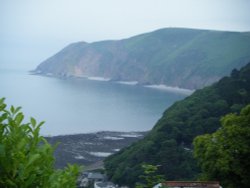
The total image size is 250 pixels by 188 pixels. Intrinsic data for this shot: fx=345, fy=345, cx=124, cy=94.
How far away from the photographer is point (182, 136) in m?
33.1

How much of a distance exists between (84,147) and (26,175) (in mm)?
46476

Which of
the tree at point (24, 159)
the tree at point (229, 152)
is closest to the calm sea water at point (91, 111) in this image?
the tree at point (229, 152)

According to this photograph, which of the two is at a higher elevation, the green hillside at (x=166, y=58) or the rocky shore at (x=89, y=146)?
the green hillside at (x=166, y=58)

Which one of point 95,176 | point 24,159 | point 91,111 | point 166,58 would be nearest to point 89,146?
point 95,176

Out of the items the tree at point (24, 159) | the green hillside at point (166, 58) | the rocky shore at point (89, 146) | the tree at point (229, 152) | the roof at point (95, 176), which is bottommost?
the roof at point (95, 176)

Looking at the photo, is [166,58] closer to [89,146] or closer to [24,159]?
[89,146]

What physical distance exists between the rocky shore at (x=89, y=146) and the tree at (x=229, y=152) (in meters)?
24.9

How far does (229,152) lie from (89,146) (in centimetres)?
3664

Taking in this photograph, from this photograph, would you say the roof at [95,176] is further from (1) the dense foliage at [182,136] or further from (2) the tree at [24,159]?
(2) the tree at [24,159]

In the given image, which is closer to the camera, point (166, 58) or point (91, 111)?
point (91, 111)

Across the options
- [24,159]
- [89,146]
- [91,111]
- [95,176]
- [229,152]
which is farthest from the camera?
[91,111]

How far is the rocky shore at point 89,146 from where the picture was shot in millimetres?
40875

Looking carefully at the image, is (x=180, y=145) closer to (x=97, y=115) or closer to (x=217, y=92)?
(x=217, y=92)

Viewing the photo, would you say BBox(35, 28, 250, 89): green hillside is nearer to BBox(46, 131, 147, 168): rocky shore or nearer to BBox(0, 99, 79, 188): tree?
BBox(46, 131, 147, 168): rocky shore
